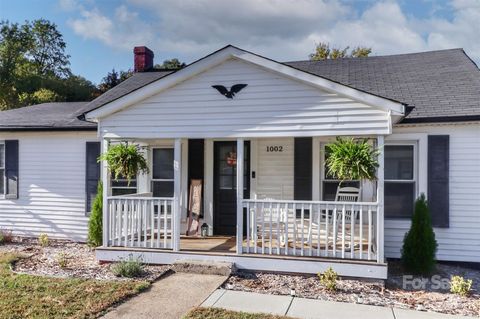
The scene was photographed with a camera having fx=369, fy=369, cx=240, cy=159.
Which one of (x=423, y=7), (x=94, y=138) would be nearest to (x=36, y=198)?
(x=94, y=138)

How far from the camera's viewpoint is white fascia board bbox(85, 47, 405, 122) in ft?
18.7

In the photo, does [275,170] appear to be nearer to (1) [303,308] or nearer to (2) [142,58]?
(1) [303,308]

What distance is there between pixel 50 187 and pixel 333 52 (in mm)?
17637

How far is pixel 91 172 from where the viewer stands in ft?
28.6

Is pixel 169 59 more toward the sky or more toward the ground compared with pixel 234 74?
more toward the sky

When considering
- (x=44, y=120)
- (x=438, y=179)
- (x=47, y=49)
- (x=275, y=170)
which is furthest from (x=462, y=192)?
(x=47, y=49)

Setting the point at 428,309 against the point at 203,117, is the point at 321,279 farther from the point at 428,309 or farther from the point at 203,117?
the point at 203,117

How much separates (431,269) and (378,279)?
1305 mm

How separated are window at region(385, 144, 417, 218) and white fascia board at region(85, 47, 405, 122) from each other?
5.80 feet

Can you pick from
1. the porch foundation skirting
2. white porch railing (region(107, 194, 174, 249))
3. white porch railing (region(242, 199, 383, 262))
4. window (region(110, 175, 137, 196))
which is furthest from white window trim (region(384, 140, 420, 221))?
window (region(110, 175, 137, 196))

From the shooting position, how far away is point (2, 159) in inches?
368

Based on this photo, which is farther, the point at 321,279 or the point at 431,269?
the point at 431,269

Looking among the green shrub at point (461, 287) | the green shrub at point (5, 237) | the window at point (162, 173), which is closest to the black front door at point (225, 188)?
the window at point (162, 173)

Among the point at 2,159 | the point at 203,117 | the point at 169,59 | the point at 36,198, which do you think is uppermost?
the point at 169,59
